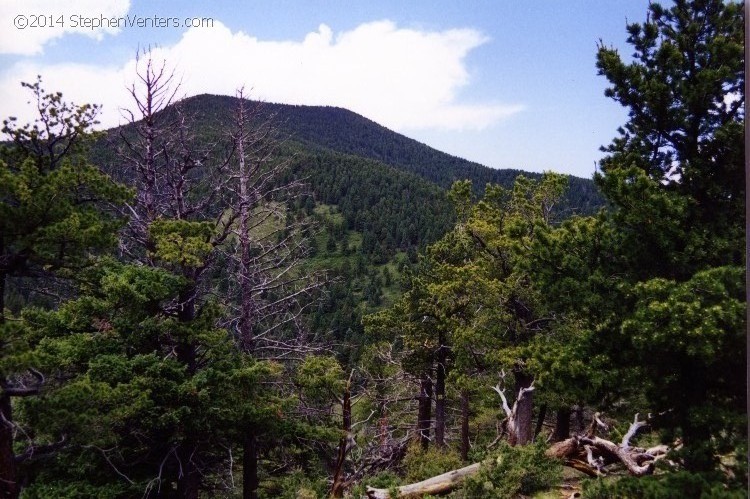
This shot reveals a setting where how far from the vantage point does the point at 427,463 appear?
48.1ft

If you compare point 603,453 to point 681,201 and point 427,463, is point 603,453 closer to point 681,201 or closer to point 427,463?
point 427,463

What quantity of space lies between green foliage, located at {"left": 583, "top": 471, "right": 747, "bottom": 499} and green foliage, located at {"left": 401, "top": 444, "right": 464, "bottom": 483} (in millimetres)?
7481

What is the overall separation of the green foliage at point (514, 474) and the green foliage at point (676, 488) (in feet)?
7.84

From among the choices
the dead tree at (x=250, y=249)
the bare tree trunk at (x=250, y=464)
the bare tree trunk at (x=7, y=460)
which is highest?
the dead tree at (x=250, y=249)

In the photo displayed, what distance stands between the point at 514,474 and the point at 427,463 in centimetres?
637

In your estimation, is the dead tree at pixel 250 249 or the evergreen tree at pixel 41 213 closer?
the evergreen tree at pixel 41 213

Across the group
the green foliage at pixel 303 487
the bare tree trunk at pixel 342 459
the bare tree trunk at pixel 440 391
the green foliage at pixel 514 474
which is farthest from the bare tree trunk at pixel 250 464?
the bare tree trunk at pixel 440 391

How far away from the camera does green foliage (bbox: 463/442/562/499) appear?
870 cm

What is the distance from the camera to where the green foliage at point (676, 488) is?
5328 millimetres

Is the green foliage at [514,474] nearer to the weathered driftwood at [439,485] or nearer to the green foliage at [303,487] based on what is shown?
the weathered driftwood at [439,485]

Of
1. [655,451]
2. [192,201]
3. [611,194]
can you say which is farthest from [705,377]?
[192,201]

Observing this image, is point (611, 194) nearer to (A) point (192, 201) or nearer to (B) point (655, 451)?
(B) point (655, 451)

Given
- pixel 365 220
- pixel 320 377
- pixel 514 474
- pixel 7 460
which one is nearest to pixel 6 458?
pixel 7 460

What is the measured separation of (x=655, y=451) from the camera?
936cm
